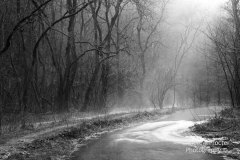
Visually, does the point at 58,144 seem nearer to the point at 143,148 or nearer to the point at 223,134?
the point at 143,148

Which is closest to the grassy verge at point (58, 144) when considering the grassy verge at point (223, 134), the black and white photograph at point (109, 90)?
the black and white photograph at point (109, 90)

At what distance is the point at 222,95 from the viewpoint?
55406 mm

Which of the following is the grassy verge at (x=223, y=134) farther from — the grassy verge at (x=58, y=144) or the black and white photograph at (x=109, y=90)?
the grassy verge at (x=58, y=144)

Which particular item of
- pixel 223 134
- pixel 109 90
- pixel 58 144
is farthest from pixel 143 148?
pixel 109 90

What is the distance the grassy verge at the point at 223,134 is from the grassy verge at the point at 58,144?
5.02m

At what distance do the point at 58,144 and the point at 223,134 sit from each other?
6677mm

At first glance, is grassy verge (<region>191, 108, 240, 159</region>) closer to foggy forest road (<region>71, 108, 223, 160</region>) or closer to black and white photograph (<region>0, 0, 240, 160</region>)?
black and white photograph (<region>0, 0, 240, 160</region>)

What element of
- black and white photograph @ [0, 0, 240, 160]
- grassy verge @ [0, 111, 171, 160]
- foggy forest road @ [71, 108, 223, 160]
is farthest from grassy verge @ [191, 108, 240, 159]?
grassy verge @ [0, 111, 171, 160]

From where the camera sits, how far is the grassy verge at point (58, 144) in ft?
36.7

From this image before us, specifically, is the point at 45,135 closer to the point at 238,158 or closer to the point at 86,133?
the point at 86,133

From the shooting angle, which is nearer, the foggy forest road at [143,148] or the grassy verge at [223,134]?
the foggy forest road at [143,148]

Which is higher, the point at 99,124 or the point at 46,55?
the point at 46,55

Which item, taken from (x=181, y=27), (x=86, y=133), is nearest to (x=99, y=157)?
(x=86, y=133)

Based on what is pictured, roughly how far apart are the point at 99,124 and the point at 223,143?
8833 mm
